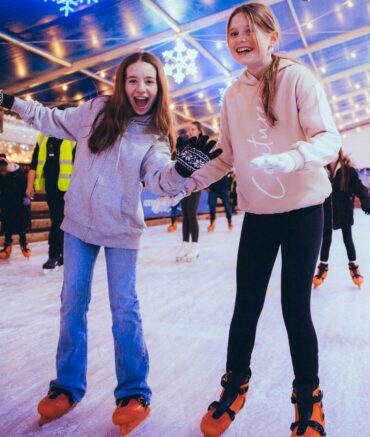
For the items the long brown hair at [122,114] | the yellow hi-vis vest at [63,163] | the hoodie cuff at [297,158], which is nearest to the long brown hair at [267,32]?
the hoodie cuff at [297,158]

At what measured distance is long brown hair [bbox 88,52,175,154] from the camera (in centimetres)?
125

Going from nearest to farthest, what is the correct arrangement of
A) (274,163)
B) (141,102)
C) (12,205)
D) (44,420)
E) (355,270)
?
(274,163)
(44,420)
(141,102)
(355,270)
(12,205)

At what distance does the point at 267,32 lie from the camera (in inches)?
46.2

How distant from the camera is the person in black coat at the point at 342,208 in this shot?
309 centimetres

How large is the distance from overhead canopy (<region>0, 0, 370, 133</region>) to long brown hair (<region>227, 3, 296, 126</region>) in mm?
3961

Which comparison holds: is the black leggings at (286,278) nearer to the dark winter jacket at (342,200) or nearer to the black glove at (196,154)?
the black glove at (196,154)

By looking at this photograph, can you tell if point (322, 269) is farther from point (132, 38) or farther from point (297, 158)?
point (132, 38)

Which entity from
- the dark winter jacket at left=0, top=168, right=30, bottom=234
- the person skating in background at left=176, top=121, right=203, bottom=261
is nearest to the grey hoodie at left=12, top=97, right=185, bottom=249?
the person skating in background at left=176, top=121, right=203, bottom=261

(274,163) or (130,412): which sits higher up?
(274,163)

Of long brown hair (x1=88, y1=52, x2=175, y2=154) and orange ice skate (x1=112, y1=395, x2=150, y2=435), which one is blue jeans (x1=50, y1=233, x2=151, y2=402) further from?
long brown hair (x1=88, y1=52, x2=175, y2=154)

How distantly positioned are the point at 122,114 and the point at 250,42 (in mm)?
414

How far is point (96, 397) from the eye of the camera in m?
1.37

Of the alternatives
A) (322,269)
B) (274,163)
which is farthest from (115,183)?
(322,269)

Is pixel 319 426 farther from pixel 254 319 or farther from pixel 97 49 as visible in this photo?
pixel 97 49
